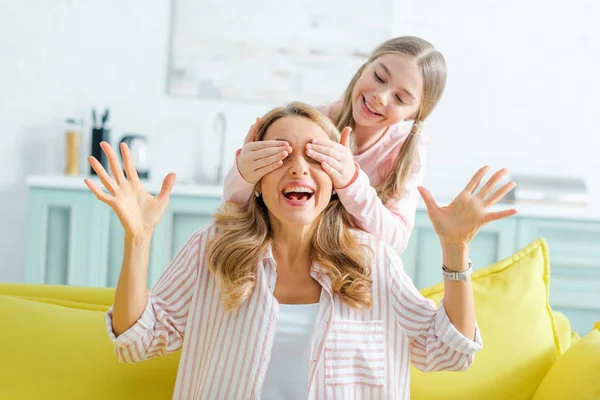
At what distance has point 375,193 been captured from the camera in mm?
A: 1762

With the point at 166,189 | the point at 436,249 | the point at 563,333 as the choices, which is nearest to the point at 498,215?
the point at 166,189

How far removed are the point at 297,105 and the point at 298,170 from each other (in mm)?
189

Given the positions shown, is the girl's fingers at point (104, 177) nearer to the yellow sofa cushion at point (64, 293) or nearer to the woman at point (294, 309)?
the woman at point (294, 309)

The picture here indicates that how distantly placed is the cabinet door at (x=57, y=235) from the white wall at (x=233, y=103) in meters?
0.61

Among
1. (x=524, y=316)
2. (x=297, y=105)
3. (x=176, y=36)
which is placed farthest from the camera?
(x=176, y=36)

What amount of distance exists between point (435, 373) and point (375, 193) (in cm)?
48

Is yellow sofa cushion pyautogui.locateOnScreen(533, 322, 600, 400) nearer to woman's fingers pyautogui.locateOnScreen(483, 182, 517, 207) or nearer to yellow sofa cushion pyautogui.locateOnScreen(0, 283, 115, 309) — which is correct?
woman's fingers pyautogui.locateOnScreen(483, 182, 517, 207)

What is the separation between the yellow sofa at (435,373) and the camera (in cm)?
180

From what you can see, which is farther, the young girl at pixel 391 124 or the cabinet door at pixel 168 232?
the cabinet door at pixel 168 232


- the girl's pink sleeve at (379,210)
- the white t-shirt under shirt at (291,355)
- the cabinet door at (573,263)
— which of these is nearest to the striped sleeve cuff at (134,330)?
the white t-shirt under shirt at (291,355)

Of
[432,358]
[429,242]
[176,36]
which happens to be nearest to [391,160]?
[432,358]

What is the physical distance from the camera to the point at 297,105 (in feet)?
5.61

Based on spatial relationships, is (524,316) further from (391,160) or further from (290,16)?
(290,16)

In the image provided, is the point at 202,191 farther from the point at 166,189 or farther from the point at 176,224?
the point at 166,189
